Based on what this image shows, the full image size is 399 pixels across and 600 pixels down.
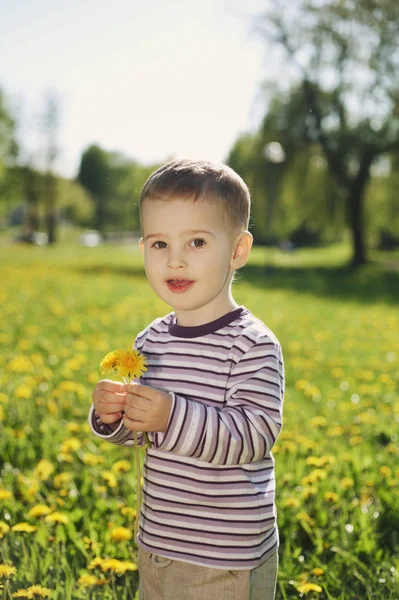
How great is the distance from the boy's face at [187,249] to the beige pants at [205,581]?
619 mm

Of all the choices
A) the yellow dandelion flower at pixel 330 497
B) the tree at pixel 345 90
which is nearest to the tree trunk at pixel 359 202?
the tree at pixel 345 90

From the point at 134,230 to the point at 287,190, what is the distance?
52.7 meters

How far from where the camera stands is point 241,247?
171cm

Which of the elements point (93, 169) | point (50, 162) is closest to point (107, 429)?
point (50, 162)

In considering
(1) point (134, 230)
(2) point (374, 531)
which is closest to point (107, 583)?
(2) point (374, 531)

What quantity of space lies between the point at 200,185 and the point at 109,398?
54 cm

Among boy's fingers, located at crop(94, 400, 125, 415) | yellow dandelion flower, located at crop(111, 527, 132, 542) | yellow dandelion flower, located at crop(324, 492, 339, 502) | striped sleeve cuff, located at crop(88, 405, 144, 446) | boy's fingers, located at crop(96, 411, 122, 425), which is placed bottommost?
yellow dandelion flower, located at crop(111, 527, 132, 542)

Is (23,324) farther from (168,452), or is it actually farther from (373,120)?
(373,120)

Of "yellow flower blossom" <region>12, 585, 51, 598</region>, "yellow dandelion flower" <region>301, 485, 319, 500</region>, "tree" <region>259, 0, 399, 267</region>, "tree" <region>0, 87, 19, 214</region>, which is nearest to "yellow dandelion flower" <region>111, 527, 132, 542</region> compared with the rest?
"yellow flower blossom" <region>12, 585, 51, 598</region>

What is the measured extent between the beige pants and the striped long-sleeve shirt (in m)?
0.03

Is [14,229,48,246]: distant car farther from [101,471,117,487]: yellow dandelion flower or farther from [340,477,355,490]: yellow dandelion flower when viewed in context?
[340,477,355,490]: yellow dandelion flower

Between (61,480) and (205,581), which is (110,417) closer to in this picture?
(205,581)

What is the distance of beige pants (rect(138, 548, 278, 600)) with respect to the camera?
1.62m

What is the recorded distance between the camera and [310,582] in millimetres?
2207
